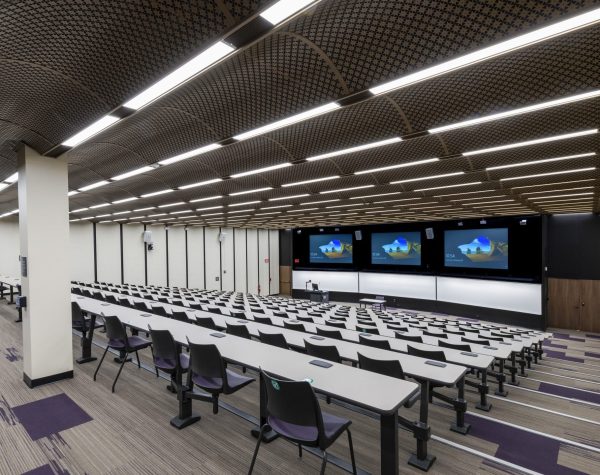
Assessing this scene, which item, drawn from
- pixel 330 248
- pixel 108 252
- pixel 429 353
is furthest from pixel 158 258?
pixel 429 353

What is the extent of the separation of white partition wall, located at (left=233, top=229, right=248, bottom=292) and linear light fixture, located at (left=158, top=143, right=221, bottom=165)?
15131 mm

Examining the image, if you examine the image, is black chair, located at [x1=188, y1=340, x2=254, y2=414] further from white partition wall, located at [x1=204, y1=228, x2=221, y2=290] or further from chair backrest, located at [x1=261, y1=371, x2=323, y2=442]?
white partition wall, located at [x1=204, y1=228, x2=221, y2=290]

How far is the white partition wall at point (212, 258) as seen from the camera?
726 inches

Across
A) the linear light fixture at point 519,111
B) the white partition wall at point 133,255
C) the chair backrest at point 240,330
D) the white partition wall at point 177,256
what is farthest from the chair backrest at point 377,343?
the white partition wall at point 177,256

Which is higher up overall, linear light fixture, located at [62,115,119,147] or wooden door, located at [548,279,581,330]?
linear light fixture, located at [62,115,119,147]

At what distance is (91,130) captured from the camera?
3.48m

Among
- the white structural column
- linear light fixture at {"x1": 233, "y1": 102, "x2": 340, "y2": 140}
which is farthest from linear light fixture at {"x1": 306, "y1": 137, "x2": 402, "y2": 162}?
the white structural column

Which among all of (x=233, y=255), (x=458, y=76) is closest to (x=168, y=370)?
(x=458, y=76)

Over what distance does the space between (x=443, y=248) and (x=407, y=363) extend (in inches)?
511

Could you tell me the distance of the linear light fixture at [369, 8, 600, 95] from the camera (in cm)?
175

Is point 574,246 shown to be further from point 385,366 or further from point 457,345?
point 385,366

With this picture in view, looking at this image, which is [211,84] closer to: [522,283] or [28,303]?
[28,303]

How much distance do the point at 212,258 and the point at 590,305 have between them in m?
17.7

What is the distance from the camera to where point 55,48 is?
213 centimetres
